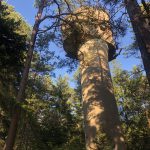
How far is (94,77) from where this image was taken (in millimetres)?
17125

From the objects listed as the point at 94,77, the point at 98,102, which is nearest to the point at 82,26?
the point at 94,77

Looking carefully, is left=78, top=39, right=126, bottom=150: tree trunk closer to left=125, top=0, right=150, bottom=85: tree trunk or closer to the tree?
the tree

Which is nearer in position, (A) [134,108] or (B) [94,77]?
(B) [94,77]

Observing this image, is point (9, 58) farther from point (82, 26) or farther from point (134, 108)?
point (134, 108)

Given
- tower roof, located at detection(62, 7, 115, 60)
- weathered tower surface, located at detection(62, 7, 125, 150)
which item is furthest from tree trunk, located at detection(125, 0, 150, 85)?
tower roof, located at detection(62, 7, 115, 60)

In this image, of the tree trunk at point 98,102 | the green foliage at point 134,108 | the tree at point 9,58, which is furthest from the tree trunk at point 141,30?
the green foliage at point 134,108

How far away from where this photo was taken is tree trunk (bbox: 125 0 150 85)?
8.43 meters

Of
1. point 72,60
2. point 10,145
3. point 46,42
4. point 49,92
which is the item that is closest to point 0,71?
point 10,145

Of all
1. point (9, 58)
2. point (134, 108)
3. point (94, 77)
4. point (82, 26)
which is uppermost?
point (134, 108)

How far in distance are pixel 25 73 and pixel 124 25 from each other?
14.5 feet

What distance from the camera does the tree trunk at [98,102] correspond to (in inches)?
587

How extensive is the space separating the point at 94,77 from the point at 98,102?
1.63 meters

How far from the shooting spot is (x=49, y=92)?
89.2ft

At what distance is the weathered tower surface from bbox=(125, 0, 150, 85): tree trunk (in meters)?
3.07
